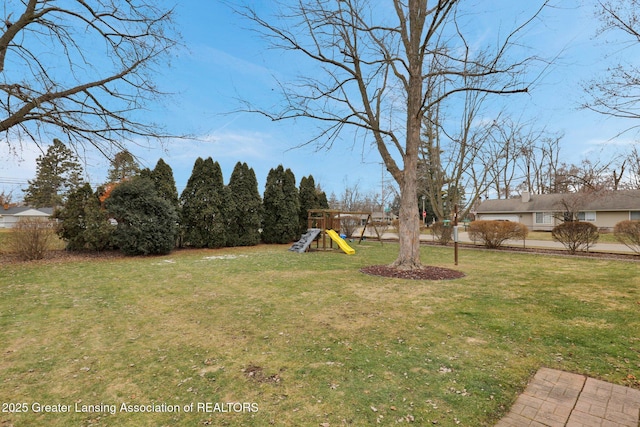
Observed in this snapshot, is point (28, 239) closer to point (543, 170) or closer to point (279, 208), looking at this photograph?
point (279, 208)

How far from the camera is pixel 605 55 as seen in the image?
6684 millimetres

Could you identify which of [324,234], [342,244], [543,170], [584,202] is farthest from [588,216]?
[324,234]

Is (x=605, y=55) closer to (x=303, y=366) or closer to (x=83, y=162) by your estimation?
(x=303, y=366)

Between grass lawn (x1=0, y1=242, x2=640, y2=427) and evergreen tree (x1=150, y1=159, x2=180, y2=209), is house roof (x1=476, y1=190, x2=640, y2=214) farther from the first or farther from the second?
evergreen tree (x1=150, y1=159, x2=180, y2=209)

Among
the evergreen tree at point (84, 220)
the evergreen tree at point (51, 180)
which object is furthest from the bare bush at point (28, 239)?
the evergreen tree at point (51, 180)

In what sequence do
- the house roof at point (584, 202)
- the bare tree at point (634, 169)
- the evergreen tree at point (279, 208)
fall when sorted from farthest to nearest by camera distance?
the house roof at point (584, 202)
the bare tree at point (634, 169)
the evergreen tree at point (279, 208)

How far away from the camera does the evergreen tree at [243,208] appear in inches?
575

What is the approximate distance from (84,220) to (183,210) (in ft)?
11.8

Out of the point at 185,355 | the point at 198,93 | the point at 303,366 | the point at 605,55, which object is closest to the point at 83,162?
the point at 198,93

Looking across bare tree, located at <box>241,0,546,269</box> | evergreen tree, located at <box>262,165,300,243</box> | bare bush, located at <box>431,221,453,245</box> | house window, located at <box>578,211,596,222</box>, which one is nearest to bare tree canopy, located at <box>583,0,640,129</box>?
bare tree, located at <box>241,0,546,269</box>

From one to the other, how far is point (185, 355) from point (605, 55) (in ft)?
32.7

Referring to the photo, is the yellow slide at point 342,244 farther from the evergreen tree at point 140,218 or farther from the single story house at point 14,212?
the single story house at point 14,212

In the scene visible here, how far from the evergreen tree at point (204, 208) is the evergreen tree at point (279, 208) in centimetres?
277

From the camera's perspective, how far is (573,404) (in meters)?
2.22
